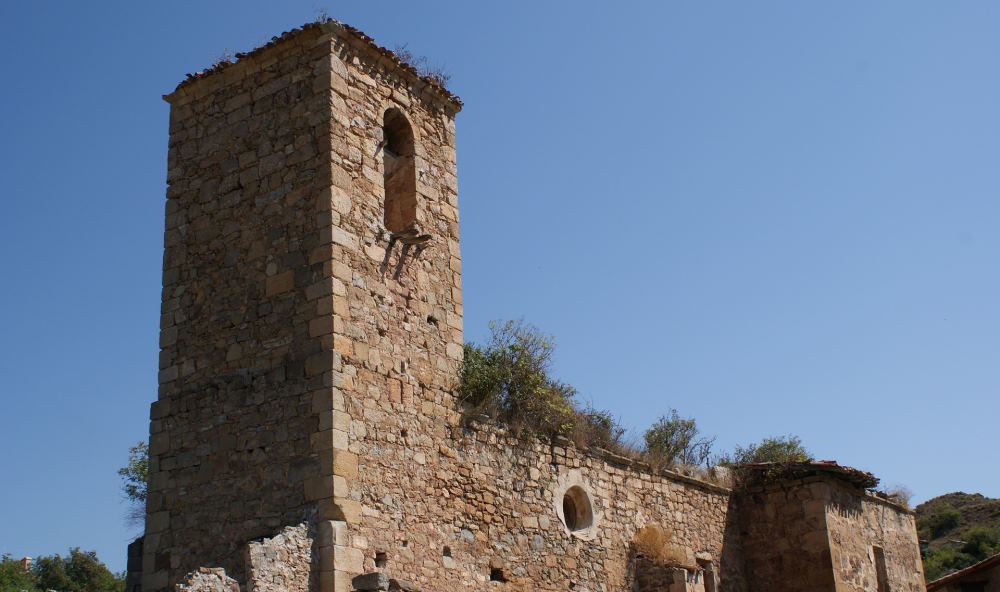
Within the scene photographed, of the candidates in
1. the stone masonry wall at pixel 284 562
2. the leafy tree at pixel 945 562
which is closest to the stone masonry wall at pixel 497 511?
the stone masonry wall at pixel 284 562

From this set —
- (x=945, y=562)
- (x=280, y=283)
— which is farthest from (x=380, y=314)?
(x=945, y=562)

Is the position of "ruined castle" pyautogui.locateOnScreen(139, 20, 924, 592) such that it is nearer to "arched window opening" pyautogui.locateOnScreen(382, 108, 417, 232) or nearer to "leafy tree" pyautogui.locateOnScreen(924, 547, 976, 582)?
"arched window opening" pyautogui.locateOnScreen(382, 108, 417, 232)

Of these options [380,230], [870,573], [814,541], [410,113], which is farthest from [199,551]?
[870,573]

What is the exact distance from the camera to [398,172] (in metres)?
11.9

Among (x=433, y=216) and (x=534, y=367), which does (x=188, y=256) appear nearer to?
(x=433, y=216)

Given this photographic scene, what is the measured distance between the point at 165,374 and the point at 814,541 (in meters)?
8.71

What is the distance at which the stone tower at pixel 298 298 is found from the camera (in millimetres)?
9688

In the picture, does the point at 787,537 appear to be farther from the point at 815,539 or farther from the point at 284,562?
the point at 284,562

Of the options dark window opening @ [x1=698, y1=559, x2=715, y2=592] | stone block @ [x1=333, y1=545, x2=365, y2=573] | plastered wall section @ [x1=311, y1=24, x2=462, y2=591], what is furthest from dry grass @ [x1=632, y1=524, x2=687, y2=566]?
stone block @ [x1=333, y1=545, x2=365, y2=573]

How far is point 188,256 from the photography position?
36.9 feet

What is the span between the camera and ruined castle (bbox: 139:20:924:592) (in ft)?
31.6

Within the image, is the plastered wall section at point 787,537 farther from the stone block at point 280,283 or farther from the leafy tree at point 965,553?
the leafy tree at point 965,553

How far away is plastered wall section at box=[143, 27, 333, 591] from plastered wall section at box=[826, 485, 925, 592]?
8.03 m

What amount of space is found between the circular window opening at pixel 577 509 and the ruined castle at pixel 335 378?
0.03 meters
